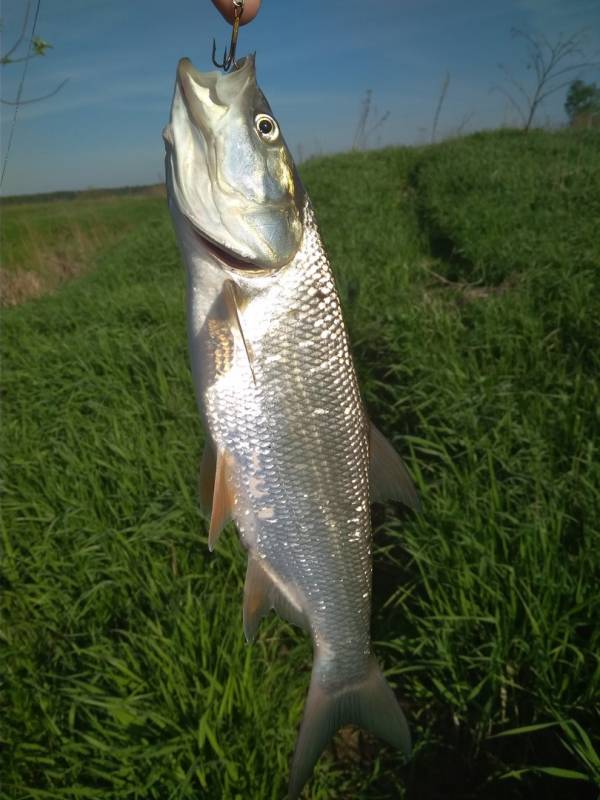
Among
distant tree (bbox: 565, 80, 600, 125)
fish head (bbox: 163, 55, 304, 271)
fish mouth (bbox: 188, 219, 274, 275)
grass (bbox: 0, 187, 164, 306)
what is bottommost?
fish mouth (bbox: 188, 219, 274, 275)

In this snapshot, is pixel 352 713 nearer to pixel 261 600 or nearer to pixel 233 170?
pixel 261 600

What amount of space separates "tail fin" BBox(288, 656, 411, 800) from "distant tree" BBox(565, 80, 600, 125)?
1821 centimetres

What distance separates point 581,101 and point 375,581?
25.0 metres

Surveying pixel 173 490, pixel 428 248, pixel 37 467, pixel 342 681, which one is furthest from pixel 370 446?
pixel 428 248

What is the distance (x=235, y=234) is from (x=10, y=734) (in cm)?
192

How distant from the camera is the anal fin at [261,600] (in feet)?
4.62

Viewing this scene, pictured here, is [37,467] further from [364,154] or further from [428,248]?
[364,154]

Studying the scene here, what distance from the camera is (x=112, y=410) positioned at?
12.9 feet

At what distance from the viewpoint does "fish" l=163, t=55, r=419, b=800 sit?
130cm

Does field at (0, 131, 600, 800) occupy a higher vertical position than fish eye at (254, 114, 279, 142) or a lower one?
lower

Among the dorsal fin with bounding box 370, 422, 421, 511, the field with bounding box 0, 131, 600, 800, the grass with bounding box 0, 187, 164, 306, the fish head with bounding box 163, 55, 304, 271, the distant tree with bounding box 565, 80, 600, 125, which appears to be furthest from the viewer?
the distant tree with bounding box 565, 80, 600, 125

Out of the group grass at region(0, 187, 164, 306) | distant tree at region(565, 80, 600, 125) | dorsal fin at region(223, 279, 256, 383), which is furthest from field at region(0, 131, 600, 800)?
distant tree at region(565, 80, 600, 125)

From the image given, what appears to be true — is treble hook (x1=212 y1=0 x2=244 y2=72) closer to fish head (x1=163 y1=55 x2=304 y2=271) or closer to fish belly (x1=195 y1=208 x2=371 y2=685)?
fish head (x1=163 y1=55 x2=304 y2=271)

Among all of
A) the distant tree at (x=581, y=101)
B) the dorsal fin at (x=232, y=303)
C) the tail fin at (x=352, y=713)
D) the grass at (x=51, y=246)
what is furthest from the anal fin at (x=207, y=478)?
the distant tree at (x=581, y=101)
